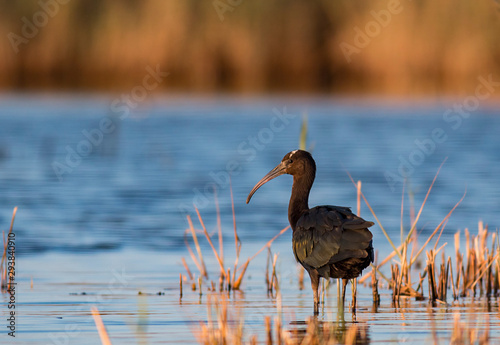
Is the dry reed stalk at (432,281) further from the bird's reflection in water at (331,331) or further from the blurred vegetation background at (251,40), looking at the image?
the blurred vegetation background at (251,40)

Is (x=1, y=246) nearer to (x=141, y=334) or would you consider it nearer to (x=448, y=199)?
(x=141, y=334)

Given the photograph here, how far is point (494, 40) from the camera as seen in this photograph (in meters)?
33.3

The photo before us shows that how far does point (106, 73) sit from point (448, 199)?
2248 centimetres

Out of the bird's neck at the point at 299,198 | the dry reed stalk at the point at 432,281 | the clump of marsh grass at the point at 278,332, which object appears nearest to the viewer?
the clump of marsh grass at the point at 278,332

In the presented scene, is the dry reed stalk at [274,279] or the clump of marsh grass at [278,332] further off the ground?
the dry reed stalk at [274,279]

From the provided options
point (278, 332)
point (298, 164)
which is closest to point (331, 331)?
point (278, 332)

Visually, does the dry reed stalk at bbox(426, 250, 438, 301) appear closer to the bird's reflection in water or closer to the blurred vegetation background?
the bird's reflection in water

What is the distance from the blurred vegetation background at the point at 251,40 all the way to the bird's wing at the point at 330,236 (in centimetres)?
2547

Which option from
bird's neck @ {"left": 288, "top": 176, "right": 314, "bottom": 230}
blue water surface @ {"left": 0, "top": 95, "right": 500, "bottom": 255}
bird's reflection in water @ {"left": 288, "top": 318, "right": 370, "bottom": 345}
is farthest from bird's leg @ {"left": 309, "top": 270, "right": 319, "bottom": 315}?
blue water surface @ {"left": 0, "top": 95, "right": 500, "bottom": 255}

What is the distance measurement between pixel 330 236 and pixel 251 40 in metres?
27.8

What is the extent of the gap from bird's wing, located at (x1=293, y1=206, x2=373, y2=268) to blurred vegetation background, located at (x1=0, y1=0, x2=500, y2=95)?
25469 mm

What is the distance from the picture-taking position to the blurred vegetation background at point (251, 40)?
3359cm

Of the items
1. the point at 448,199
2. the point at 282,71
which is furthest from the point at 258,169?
the point at 282,71

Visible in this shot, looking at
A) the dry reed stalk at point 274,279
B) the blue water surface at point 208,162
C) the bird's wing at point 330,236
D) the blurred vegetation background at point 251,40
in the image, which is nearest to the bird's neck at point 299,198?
the dry reed stalk at point 274,279
